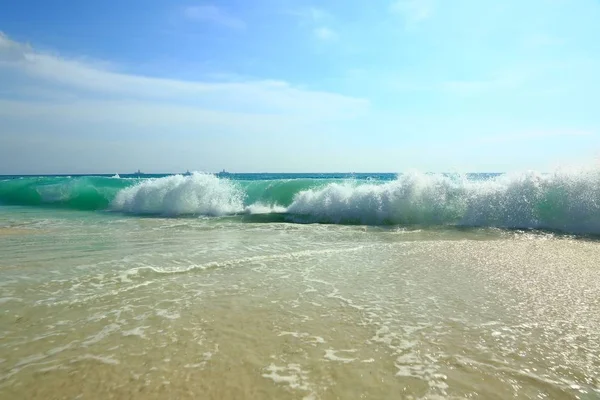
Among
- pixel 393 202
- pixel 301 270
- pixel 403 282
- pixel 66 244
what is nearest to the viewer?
pixel 403 282

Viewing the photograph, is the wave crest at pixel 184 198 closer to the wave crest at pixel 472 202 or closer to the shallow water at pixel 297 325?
the wave crest at pixel 472 202

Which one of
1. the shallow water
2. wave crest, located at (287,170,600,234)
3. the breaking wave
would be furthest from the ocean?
the breaking wave

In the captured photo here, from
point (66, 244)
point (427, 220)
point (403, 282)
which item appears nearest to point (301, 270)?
point (403, 282)

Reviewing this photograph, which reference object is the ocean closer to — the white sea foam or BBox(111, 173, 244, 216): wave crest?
the white sea foam

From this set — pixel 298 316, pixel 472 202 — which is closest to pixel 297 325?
pixel 298 316

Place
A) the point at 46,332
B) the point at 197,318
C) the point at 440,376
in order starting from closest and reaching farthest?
the point at 440,376 → the point at 46,332 → the point at 197,318

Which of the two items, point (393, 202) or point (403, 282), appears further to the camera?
point (393, 202)

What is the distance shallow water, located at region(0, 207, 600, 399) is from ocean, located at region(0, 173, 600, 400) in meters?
0.02

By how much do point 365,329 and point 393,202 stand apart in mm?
11963

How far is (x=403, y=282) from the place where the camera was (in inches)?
223

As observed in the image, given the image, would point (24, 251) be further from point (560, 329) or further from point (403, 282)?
point (560, 329)

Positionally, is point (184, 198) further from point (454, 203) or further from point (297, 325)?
point (297, 325)

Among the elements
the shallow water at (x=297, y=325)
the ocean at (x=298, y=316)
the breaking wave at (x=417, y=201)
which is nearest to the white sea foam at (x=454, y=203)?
the breaking wave at (x=417, y=201)

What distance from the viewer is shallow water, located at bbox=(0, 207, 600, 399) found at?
2957 millimetres
